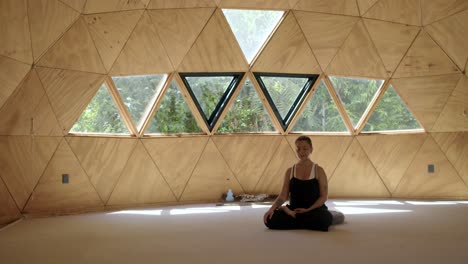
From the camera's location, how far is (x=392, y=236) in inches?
274

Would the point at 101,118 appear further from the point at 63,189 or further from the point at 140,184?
the point at 63,189

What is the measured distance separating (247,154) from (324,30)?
4.19 meters

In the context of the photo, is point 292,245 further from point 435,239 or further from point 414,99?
point 414,99

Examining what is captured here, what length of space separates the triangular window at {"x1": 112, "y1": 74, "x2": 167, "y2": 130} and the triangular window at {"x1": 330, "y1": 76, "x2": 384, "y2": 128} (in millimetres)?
5328

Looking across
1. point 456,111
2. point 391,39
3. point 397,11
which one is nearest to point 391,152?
point 456,111

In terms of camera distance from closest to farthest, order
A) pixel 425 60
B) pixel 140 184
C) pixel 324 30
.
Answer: pixel 140 184 < pixel 324 30 < pixel 425 60

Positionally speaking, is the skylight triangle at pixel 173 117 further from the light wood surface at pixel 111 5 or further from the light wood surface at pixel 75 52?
the light wood surface at pixel 111 5

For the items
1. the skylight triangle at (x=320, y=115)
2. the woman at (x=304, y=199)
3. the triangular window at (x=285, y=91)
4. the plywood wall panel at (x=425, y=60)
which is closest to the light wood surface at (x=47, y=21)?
the triangular window at (x=285, y=91)

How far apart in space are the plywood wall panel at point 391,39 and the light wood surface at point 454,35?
54cm

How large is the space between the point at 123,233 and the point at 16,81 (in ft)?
14.9

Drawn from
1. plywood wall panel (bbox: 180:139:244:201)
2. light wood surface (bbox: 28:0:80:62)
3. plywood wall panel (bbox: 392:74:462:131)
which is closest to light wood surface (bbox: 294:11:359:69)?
plywood wall panel (bbox: 392:74:462:131)

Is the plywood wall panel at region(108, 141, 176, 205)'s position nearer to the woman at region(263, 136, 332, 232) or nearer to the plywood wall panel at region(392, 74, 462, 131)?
the woman at region(263, 136, 332, 232)

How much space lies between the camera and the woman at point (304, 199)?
762 centimetres

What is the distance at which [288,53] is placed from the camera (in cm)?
1359
